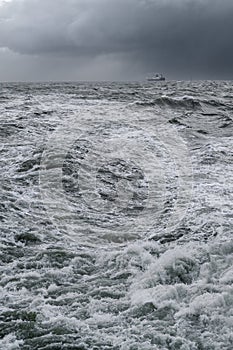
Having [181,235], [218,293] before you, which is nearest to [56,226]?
[181,235]

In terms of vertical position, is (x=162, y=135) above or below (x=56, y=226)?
above

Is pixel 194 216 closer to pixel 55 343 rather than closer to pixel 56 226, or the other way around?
pixel 56 226

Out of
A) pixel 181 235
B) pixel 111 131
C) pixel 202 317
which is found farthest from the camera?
pixel 111 131

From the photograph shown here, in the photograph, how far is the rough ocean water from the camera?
368cm

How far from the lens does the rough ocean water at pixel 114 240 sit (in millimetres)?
3678

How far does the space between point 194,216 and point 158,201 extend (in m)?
1.09

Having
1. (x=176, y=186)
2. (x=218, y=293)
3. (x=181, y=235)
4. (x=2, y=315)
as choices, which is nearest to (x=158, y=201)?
(x=176, y=186)

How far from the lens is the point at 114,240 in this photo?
597cm

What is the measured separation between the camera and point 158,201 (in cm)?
779

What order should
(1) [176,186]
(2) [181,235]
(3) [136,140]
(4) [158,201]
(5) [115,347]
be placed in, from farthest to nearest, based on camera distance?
(3) [136,140]
(1) [176,186]
(4) [158,201]
(2) [181,235]
(5) [115,347]

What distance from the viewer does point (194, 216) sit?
22.4ft

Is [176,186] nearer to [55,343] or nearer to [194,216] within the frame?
[194,216]

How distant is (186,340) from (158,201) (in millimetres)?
4403

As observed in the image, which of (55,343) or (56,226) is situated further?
(56,226)
